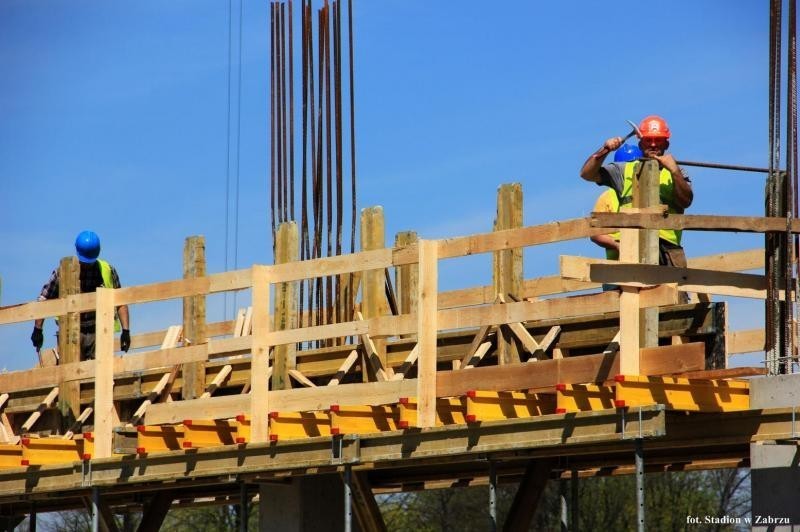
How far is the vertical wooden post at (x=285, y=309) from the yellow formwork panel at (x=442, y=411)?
6.97ft

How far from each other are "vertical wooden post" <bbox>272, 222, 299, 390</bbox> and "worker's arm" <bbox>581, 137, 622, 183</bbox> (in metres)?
3.10

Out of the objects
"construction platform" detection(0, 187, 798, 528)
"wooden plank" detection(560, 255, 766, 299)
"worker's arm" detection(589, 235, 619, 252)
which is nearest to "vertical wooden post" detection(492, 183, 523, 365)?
"construction platform" detection(0, 187, 798, 528)

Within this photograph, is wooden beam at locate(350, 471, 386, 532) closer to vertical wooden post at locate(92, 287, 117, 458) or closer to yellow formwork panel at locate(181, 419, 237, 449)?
yellow formwork panel at locate(181, 419, 237, 449)

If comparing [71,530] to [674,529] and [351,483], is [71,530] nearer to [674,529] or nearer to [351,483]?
[674,529]

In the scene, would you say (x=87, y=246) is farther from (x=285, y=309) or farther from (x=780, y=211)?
(x=780, y=211)

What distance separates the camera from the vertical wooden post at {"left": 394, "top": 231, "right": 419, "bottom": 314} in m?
14.6

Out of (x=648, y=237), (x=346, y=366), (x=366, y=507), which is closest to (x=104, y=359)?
(x=346, y=366)

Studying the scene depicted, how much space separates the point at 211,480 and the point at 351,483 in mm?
1955

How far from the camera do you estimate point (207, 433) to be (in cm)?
1445

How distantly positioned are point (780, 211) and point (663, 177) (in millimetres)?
1001

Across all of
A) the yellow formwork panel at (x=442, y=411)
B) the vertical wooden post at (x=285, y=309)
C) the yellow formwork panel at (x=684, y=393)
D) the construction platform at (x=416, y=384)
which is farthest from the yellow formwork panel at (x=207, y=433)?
the yellow formwork panel at (x=684, y=393)

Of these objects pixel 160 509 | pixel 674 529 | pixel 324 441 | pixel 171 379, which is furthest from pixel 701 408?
pixel 674 529

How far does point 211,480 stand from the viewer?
585 inches

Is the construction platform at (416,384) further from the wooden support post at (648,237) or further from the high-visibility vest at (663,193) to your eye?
the high-visibility vest at (663,193)
